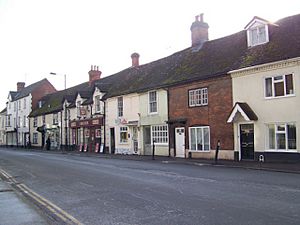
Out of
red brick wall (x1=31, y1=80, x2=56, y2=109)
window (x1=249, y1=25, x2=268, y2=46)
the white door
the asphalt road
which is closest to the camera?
the asphalt road

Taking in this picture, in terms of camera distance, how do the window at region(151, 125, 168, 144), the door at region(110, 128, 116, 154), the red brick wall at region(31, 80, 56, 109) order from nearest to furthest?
the window at region(151, 125, 168, 144) → the door at region(110, 128, 116, 154) → the red brick wall at region(31, 80, 56, 109)

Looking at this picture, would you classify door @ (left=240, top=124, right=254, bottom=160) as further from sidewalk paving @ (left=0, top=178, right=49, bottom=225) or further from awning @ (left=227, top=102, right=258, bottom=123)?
sidewalk paving @ (left=0, top=178, right=49, bottom=225)

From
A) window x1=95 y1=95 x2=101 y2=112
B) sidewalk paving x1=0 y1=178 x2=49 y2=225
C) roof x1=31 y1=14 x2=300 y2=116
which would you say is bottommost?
sidewalk paving x1=0 y1=178 x2=49 y2=225

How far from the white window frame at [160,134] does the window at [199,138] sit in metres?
2.78

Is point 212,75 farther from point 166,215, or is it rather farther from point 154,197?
point 166,215

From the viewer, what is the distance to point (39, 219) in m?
8.00

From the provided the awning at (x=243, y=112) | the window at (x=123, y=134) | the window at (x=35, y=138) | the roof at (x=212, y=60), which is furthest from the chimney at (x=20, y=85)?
the awning at (x=243, y=112)

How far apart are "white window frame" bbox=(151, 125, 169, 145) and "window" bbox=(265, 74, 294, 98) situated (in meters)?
9.66

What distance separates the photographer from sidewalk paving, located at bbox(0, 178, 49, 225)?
7.82 m

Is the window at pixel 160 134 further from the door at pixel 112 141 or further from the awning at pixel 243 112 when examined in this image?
the awning at pixel 243 112

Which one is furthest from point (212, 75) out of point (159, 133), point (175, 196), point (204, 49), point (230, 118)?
point (175, 196)

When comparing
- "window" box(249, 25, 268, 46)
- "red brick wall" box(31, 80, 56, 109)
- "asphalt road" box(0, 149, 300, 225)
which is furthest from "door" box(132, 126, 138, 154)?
"red brick wall" box(31, 80, 56, 109)

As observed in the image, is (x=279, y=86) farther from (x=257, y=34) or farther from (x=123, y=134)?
Result: (x=123, y=134)

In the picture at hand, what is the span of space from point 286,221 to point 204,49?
22652 mm
